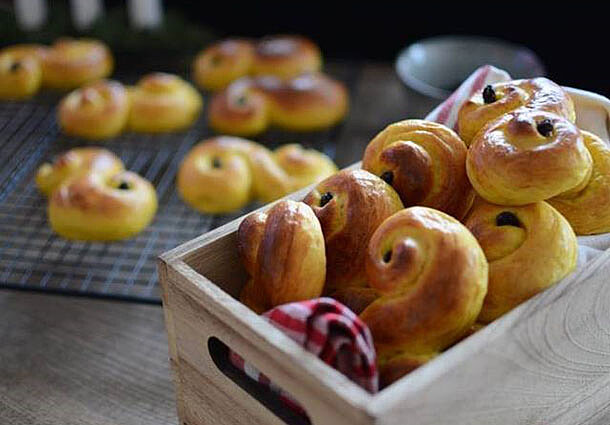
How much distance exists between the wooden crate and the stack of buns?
0.02 meters

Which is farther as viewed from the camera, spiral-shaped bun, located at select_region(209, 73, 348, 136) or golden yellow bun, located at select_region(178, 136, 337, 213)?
spiral-shaped bun, located at select_region(209, 73, 348, 136)

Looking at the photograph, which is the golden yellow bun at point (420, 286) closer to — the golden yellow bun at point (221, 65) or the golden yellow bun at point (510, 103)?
the golden yellow bun at point (510, 103)

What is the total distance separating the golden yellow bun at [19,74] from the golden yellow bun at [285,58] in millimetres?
392

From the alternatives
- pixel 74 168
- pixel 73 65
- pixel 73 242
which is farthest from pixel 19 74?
pixel 73 242

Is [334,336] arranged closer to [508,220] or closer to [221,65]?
[508,220]

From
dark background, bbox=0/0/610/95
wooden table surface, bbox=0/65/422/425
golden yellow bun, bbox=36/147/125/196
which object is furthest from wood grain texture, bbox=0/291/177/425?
dark background, bbox=0/0/610/95

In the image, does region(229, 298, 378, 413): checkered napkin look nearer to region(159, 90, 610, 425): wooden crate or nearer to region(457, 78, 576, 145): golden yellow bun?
region(159, 90, 610, 425): wooden crate

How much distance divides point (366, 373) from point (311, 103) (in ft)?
2.80

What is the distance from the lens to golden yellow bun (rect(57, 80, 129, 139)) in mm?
1299

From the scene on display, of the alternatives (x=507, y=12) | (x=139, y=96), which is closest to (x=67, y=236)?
(x=139, y=96)

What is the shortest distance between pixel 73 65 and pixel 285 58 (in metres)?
0.38

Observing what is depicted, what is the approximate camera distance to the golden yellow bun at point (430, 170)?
24.5 inches

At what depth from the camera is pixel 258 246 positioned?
604 mm

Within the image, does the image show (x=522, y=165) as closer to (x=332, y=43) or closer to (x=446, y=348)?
(x=446, y=348)
